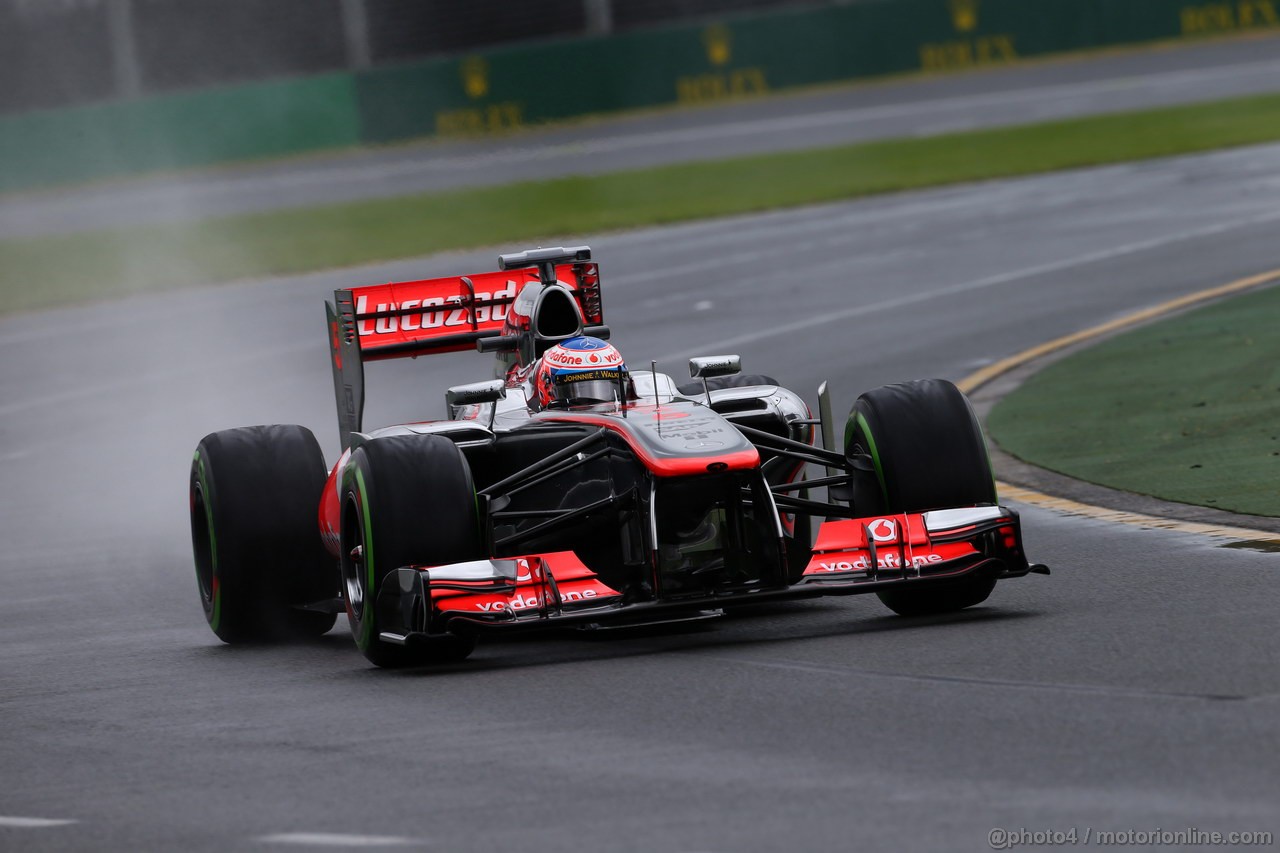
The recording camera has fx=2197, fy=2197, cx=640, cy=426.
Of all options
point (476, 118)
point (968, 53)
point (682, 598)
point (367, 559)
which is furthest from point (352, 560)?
point (968, 53)

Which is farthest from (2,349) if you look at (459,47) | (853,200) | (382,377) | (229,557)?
(459,47)

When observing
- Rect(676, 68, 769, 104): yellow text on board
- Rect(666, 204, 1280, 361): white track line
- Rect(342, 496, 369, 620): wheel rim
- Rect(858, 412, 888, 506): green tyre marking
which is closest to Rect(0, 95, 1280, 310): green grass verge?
Rect(666, 204, 1280, 361): white track line

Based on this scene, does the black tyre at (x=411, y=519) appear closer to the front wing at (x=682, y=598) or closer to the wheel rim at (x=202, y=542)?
the front wing at (x=682, y=598)

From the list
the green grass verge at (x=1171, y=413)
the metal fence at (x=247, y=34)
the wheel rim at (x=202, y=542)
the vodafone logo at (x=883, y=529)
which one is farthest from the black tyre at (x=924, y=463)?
the metal fence at (x=247, y=34)

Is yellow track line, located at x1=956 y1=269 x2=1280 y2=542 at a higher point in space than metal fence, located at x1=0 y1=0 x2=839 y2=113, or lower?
lower

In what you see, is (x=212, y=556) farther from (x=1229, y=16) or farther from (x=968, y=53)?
(x=1229, y=16)

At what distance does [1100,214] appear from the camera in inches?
1102

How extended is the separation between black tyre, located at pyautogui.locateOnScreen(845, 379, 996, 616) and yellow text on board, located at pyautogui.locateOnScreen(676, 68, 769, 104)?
44.2m

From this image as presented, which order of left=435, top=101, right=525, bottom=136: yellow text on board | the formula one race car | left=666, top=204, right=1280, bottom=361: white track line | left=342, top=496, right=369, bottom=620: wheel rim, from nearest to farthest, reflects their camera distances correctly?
the formula one race car, left=342, top=496, right=369, bottom=620: wheel rim, left=666, top=204, right=1280, bottom=361: white track line, left=435, top=101, right=525, bottom=136: yellow text on board

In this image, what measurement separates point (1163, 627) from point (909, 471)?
4.76 feet

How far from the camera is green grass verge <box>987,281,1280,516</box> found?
12.0 metres

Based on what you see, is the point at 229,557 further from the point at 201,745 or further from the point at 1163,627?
the point at 1163,627

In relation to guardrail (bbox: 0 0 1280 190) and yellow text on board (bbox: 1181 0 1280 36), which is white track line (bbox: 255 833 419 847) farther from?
yellow text on board (bbox: 1181 0 1280 36)

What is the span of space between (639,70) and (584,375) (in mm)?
43607
